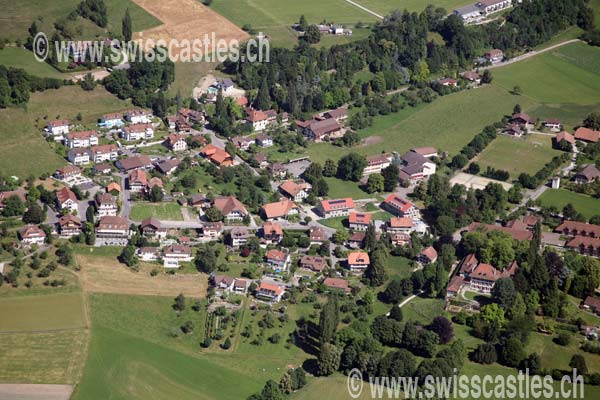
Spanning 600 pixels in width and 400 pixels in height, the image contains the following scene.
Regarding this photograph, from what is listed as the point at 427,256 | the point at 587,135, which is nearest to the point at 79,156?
the point at 427,256

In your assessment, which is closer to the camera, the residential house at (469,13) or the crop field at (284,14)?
the crop field at (284,14)

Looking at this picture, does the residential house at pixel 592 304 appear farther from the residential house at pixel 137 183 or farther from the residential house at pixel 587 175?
the residential house at pixel 137 183

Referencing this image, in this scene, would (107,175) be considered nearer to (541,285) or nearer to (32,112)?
(32,112)

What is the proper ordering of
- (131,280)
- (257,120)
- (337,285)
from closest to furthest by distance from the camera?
(337,285) < (131,280) < (257,120)

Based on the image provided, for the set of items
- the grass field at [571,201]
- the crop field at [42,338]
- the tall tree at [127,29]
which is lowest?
the crop field at [42,338]

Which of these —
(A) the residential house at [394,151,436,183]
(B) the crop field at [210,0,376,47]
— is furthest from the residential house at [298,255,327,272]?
(B) the crop field at [210,0,376,47]

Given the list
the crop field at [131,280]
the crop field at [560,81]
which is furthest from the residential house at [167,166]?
the crop field at [560,81]

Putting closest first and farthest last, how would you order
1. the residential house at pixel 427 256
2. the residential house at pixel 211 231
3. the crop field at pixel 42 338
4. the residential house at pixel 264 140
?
the crop field at pixel 42 338 < the residential house at pixel 427 256 < the residential house at pixel 211 231 < the residential house at pixel 264 140

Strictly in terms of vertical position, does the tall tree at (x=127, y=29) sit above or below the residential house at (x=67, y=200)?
above

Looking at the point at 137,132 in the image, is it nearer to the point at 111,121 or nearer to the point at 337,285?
the point at 111,121
